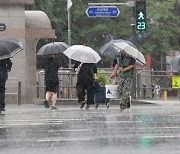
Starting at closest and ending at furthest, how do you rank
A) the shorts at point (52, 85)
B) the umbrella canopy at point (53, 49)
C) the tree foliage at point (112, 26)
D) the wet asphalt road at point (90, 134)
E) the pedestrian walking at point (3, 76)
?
the wet asphalt road at point (90, 134)
the pedestrian walking at point (3, 76)
the shorts at point (52, 85)
the umbrella canopy at point (53, 49)
the tree foliage at point (112, 26)

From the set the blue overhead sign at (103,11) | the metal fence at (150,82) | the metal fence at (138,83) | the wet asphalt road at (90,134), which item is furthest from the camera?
the blue overhead sign at (103,11)

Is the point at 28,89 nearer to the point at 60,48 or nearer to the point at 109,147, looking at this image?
the point at 60,48

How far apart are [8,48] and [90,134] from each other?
7.92 meters

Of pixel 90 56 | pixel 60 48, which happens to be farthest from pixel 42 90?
pixel 90 56

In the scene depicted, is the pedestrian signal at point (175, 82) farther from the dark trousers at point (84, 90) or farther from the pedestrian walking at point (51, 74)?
the pedestrian walking at point (51, 74)

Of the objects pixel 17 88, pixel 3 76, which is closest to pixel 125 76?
pixel 3 76

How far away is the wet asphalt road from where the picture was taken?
1004 centimetres

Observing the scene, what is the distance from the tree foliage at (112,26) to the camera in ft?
175

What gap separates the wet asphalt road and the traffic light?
40.6ft

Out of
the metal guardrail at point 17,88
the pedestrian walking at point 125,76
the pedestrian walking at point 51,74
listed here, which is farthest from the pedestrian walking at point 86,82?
the metal guardrail at point 17,88

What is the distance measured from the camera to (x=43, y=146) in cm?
1038

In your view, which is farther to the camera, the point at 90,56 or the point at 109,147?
the point at 90,56

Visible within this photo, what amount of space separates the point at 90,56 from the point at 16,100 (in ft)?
23.0

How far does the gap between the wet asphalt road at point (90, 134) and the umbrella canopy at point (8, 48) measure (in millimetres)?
2883
